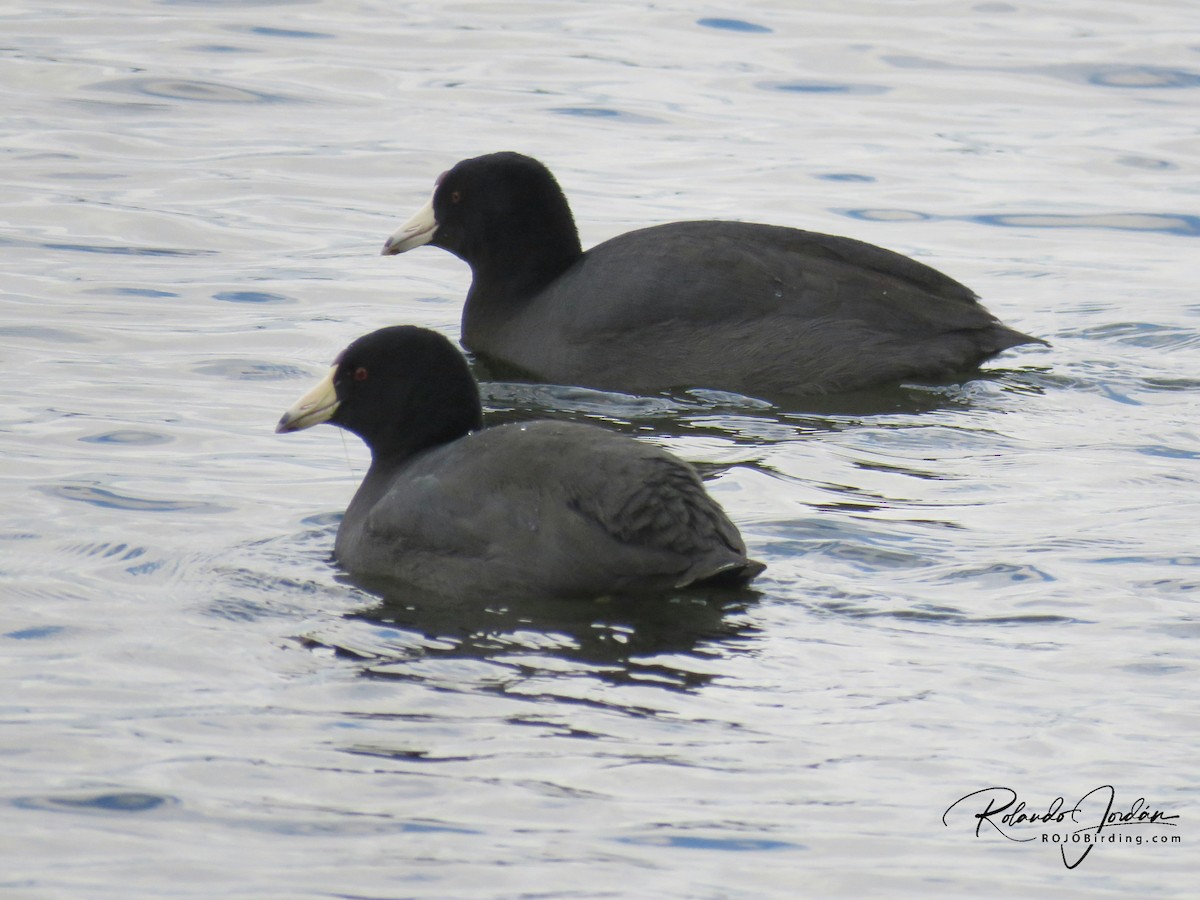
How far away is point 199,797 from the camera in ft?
17.6

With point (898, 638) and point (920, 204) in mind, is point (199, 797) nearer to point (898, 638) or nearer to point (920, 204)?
point (898, 638)

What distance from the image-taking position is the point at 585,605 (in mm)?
6719

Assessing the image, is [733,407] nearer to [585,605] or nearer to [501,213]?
[501,213]

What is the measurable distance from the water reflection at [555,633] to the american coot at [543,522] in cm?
7

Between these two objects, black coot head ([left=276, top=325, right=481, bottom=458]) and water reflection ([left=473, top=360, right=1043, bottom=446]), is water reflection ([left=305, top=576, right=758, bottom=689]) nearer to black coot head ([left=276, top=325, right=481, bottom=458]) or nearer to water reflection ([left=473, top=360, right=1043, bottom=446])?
black coot head ([left=276, top=325, right=481, bottom=458])

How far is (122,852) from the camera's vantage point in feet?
16.8

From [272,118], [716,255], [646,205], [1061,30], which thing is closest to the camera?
[716,255]

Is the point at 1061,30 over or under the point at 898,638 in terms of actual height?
over

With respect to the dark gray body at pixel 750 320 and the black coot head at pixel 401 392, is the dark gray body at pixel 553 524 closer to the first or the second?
the black coot head at pixel 401 392

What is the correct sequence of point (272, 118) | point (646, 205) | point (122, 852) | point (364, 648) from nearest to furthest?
point (122, 852) → point (364, 648) → point (646, 205) → point (272, 118)

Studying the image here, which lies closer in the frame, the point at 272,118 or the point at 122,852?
the point at 122,852

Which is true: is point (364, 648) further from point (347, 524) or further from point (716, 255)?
point (716, 255)

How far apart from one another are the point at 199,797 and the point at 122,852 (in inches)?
11.7

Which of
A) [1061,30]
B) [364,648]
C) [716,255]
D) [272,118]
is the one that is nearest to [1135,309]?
[716,255]
